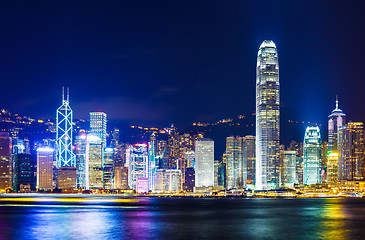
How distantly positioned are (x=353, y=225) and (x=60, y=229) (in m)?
45.3

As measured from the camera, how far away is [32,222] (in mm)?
89875

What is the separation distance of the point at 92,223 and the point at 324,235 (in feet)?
120

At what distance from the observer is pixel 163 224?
87000mm

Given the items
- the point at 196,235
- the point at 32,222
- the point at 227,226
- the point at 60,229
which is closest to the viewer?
the point at 196,235

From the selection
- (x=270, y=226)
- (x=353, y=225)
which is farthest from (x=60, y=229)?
(x=353, y=225)

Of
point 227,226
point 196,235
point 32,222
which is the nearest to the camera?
point 196,235

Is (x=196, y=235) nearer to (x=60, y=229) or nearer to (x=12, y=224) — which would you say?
(x=60, y=229)

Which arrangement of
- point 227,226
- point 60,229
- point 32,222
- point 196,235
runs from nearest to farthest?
point 196,235, point 60,229, point 227,226, point 32,222

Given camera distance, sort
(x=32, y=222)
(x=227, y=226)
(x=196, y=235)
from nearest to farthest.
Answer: (x=196, y=235)
(x=227, y=226)
(x=32, y=222)

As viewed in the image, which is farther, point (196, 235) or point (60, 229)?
point (60, 229)

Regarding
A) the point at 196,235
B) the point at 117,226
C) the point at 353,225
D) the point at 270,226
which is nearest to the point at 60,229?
the point at 117,226

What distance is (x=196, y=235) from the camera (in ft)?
234

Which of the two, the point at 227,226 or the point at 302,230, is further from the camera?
the point at 227,226

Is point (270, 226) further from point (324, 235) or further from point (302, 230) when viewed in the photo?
point (324, 235)
